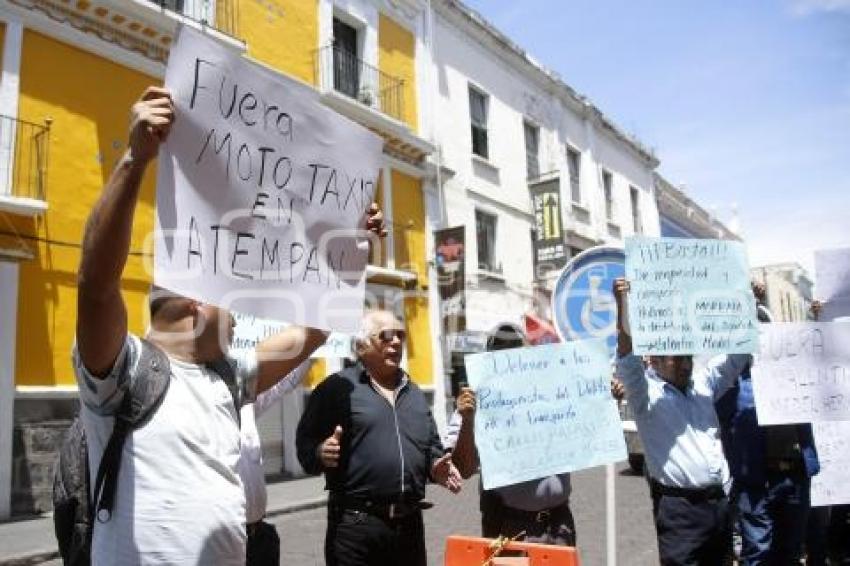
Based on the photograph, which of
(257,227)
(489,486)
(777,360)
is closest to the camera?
(257,227)

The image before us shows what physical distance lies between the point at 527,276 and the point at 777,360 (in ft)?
51.3

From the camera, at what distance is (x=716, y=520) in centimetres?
372

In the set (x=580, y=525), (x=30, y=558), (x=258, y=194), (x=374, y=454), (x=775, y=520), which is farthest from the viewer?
(x=580, y=525)

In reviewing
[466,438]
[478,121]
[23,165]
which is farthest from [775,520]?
[478,121]

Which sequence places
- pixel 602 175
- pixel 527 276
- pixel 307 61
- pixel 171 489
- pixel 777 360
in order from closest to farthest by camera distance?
1. pixel 171 489
2. pixel 777 360
3. pixel 307 61
4. pixel 527 276
5. pixel 602 175

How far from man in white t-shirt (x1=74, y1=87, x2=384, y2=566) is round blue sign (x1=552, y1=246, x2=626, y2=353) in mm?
2776

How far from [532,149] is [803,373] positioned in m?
17.6

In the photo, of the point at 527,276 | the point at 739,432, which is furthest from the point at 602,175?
the point at 739,432

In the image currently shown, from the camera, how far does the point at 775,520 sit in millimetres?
4535

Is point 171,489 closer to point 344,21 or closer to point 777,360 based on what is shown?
point 777,360

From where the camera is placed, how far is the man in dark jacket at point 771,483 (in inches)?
177

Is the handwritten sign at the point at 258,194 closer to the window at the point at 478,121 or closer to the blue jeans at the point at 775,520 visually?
the blue jeans at the point at 775,520

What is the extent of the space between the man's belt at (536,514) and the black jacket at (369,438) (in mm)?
513

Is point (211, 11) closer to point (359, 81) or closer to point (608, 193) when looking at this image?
point (359, 81)
